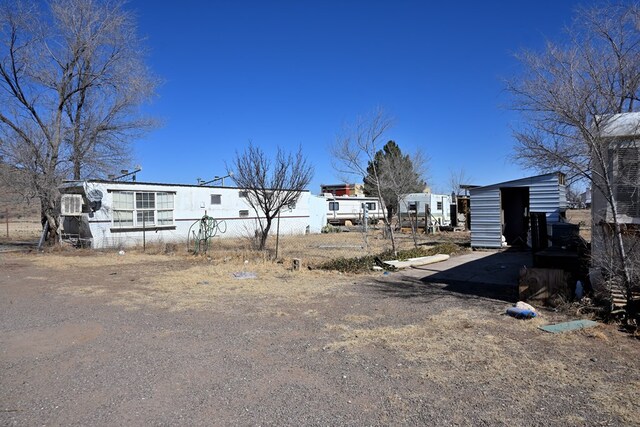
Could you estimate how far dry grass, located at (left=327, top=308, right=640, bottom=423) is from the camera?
359 centimetres

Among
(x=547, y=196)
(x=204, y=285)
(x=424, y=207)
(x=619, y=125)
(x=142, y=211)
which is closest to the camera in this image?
(x=619, y=125)

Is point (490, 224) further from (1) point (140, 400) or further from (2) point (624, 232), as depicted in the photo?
(1) point (140, 400)

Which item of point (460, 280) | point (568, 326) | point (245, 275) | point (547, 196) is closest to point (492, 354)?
point (568, 326)

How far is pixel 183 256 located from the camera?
1406 cm

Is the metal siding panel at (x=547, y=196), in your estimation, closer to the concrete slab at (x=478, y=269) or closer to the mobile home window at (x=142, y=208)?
the concrete slab at (x=478, y=269)

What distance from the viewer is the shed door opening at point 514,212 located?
16562mm

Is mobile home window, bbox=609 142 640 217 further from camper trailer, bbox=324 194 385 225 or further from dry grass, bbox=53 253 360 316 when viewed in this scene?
camper trailer, bbox=324 194 385 225

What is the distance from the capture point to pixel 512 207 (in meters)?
16.9

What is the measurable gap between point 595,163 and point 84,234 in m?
17.1

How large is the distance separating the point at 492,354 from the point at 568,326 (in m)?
1.60

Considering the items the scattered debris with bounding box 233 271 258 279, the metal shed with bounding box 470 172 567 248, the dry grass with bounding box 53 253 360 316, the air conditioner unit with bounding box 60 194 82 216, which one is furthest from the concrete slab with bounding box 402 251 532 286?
the air conditioner unit with bounding box 60 194 82 216

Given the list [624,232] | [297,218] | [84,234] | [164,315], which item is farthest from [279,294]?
[297,218]

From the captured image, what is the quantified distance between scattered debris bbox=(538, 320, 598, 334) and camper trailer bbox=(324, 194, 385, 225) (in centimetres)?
2777

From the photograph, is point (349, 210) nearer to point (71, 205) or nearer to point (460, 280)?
point (71, 205)
